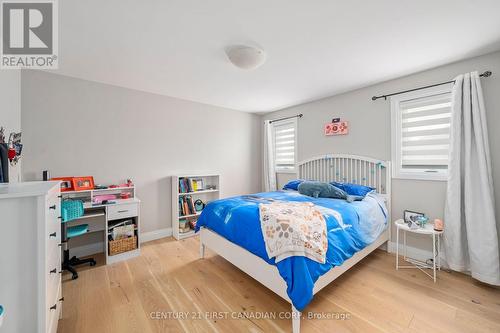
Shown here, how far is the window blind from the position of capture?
8.05 feet

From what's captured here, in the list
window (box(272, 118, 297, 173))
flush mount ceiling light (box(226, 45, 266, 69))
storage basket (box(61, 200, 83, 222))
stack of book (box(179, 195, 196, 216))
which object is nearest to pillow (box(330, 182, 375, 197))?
window (box(272, 118, 297, 173))

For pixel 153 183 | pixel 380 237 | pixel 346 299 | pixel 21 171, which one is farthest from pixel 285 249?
pixel 21 171

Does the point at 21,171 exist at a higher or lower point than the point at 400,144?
lower

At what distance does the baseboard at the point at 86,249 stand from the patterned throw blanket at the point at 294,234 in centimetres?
260

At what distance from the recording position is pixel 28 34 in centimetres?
178

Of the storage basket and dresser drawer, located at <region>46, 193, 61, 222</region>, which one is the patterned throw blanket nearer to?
dresser drawer, located at <region>46, 193, 61, 222</region>

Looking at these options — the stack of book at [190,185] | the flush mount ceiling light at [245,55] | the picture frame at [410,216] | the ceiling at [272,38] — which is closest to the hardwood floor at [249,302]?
the picture frame at [410,216]

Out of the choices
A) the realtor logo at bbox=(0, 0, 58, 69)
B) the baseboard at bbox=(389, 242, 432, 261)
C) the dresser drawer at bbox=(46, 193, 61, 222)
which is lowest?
the baseboard at bbox=(389, 242, 432, 261)

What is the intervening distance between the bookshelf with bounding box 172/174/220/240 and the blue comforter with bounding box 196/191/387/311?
3.06 feet

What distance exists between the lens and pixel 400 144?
9.11ft

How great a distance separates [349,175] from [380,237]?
1010 mm

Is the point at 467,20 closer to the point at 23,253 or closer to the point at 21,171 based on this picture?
the point at 23,253

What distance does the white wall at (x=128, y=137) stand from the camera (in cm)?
252

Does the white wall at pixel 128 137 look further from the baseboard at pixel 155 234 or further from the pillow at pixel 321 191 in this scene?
the pillow at pixel 321 191
